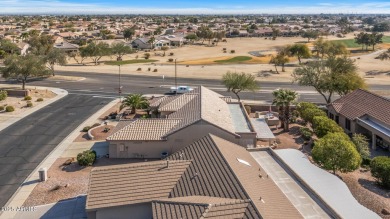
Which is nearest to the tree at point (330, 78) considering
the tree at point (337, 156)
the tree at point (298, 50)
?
the tree at point (337, 156)

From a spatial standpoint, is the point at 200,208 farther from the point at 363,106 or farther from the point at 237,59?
the point at 237,59

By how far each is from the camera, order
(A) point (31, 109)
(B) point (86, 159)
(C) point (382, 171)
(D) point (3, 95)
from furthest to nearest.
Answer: (D) point (3, 95)
(A) point (31, 109)
(B) point (86, 159)
(C) point (382, 171)

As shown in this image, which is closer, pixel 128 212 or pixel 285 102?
pixel 128 212

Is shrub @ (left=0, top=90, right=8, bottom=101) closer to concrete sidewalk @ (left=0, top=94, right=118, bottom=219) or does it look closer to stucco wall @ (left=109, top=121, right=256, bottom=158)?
concrete sidewalk @ (left=0, top=94, right=118, bottom=219)

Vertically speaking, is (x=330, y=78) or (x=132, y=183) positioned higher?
(x=330, y=78)

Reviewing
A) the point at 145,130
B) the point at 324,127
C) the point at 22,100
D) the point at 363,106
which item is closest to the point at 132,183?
the point at 145,130

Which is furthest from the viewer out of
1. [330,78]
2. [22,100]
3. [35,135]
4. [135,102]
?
[22,100]

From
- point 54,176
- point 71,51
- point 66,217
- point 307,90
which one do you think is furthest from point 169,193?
point 71,51
